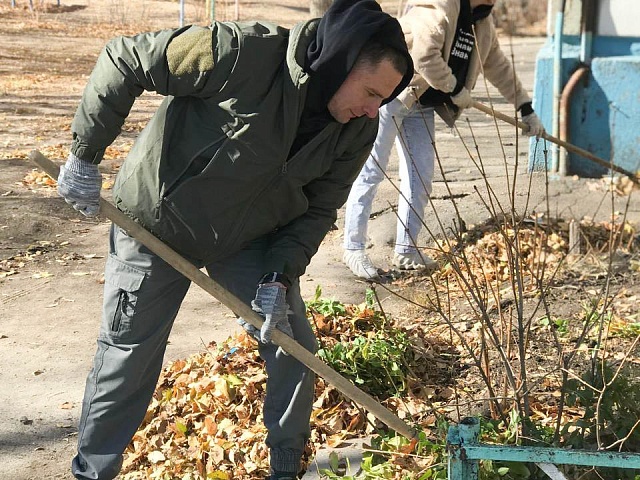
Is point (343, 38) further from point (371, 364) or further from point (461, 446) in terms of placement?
point (371, 364)

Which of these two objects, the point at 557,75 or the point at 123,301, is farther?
the point at 557,75

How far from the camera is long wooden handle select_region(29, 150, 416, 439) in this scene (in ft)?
10.0

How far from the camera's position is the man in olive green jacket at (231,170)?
2.94 m

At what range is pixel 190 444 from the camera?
388cm

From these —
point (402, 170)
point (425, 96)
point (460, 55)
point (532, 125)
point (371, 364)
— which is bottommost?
point (371, 364)

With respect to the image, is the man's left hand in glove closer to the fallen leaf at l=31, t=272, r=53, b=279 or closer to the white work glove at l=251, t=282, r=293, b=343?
the white work glove at l=251, t=282, r=293, b=343

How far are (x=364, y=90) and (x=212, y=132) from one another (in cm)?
53

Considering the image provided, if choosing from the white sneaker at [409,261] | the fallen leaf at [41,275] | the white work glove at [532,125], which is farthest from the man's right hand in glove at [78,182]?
the white work glove at [532,125]

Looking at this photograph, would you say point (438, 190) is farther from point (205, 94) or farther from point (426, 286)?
point (205, 94)

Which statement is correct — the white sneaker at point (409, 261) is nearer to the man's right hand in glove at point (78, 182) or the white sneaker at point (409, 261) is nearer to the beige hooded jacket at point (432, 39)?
the beige hooded jacket at point (432, 39)

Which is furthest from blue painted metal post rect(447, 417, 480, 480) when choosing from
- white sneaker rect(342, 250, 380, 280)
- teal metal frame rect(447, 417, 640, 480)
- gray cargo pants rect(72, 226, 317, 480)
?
white sneaker rect(342, 250, 380, 280)

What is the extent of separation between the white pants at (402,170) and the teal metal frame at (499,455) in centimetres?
347

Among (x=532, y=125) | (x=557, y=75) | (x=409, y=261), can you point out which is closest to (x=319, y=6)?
(x=557, y=75)

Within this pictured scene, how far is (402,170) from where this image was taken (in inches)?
235
